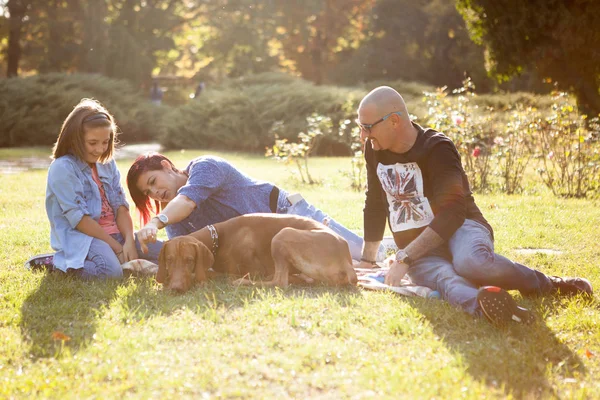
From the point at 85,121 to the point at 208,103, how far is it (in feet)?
47.7

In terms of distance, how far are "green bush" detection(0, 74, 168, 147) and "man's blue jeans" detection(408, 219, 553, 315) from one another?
17.0 meters

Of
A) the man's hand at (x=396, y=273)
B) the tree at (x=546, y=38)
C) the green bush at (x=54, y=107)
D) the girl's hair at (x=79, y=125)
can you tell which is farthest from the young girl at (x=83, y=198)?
the green bush at (x=54, y=107)

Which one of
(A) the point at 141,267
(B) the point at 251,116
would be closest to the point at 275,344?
(A) the point at 141,267

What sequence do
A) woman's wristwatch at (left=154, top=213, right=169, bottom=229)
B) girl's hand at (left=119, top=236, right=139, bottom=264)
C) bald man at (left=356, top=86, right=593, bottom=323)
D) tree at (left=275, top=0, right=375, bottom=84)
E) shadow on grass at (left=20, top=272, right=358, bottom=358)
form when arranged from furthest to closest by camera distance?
tree at (left=275, top=0, right=375, bottom=84) < girl's hand at (left=119, top=236, right=139, bottom=264) < woman's wristwatch at (left=154, top=213, right=169, bottom=229) < bald man at (left=356, top=86, right=593, bottom=323) < shadow on grass at (left=20, top=272, right=358, bottom=358)

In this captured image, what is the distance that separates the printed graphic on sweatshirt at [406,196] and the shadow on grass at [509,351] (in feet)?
2.46

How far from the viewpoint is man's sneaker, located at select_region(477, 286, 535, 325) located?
386 centimetres

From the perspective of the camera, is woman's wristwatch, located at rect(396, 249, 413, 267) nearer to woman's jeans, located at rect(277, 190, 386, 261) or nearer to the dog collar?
woman's jeans, located at rect(277, 190, 386, 261)

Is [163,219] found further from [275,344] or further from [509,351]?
[509,351]

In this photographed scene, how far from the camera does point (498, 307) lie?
12.6 ft

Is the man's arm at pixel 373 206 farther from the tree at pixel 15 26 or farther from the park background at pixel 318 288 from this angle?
the tree at pixel 15 26

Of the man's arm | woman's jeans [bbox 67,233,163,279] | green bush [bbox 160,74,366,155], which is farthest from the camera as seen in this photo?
green bush [bbox 160,74,366,155]

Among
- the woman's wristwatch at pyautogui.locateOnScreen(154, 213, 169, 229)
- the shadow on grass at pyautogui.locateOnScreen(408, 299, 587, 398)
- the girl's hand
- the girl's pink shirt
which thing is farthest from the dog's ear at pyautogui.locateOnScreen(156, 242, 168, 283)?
the shadow on grass at pyautogui.locateOnScreen(408, 299, 587, 398)

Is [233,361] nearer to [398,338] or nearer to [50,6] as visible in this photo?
[398,338]

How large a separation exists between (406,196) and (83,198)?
2764 millimetres
